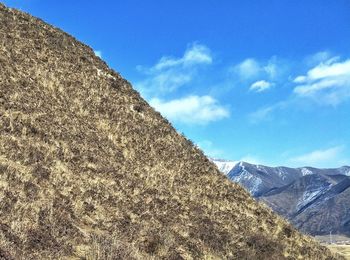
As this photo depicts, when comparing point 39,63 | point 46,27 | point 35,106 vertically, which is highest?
point 46,27

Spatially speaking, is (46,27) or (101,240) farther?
(46,27)

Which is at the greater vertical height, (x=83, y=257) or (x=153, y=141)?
(x=153, y=141)

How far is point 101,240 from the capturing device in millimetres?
15312

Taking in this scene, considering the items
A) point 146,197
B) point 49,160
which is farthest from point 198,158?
point 49,160

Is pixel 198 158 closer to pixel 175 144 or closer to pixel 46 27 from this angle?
pixel 175 144

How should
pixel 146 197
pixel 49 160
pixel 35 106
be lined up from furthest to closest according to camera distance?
pixel 35 106 → pixel 146 197 → pixel 49 160

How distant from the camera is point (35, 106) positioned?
25.9 meters

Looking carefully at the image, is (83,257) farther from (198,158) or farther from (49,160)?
(198,158)

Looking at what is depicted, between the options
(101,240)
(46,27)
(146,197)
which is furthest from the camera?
(46,27)

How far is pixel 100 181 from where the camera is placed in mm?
21391

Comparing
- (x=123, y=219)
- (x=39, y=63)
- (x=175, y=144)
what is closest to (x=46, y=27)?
(x=39, y=63)

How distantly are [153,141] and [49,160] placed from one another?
1127cm

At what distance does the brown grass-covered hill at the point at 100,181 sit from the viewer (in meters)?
15.3

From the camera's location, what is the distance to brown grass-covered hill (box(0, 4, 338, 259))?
15.3m
